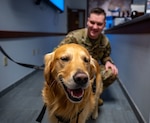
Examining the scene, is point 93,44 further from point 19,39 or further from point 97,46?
point 19,39

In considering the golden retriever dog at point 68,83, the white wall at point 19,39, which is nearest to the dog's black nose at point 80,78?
the golden retriever dog at point 68,83

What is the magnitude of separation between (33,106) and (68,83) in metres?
1.01

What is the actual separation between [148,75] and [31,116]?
1.01m

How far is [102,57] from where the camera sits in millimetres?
2035

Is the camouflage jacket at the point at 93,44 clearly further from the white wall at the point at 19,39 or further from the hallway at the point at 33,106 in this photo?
the white wall at the point at 19,39

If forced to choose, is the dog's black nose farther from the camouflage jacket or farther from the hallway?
the camouflage jacket

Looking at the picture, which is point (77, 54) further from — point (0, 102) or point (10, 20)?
point (10, 20)

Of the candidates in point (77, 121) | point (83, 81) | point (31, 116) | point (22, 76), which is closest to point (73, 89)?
point (83, 81)

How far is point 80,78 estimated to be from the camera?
0.96 metres

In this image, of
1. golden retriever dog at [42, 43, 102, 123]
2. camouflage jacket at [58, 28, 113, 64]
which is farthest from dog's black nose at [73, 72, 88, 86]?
camouflage jacket at [58, 28, 113, 64]

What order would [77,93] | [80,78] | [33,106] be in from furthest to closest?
[33,106], [77,93], [80,78]

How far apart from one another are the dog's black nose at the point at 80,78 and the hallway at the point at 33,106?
757 mm

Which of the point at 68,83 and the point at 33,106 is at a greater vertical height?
the point at 68,83

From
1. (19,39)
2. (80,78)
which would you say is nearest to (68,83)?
(80,78)
